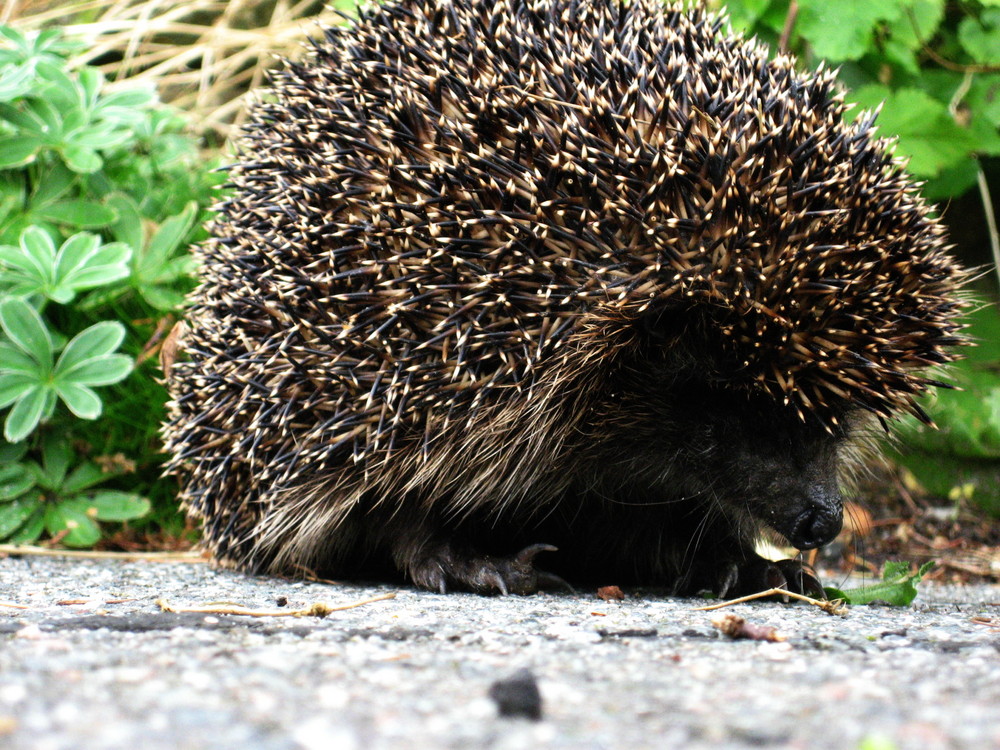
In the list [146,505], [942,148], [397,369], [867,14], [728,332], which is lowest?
[146,505]

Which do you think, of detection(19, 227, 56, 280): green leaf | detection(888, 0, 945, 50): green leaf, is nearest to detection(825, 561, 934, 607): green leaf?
detection(888, 0, 945, 50): green leaf

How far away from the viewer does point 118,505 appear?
499 cm

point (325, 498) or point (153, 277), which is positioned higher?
point (153, 277)

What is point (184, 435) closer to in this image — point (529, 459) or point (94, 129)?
point (529, 459)

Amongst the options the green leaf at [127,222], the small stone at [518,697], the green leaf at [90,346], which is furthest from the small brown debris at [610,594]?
the green leaf at [127,222]

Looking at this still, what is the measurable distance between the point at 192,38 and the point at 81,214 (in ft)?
14.2

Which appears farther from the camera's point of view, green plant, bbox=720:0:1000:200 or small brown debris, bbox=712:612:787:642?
green plant, bbox=720:0:1000:200

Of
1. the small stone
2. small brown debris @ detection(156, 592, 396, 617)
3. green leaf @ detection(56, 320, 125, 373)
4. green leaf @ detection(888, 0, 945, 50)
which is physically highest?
green leaf @ detection(888, 0, 945, 50)

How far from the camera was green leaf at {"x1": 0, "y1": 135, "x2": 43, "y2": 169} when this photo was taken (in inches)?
198

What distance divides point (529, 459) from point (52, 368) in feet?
8.02

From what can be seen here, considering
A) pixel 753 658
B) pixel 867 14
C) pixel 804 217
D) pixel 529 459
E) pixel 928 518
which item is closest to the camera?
pixel 753 658

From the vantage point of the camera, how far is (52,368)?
→ 477 centimetres

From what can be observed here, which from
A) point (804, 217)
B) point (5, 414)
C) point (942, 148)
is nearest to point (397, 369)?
point (804, 217)

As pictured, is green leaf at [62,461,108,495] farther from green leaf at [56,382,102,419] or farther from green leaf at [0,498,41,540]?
green leaf at [56,382,102,419]
